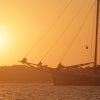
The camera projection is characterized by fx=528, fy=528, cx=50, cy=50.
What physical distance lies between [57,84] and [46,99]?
54.4 meters

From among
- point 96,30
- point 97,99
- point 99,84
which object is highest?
point 96,30

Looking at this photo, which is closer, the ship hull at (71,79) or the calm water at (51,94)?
the calm water at (51,94)

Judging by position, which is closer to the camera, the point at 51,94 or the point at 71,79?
the point at 51,94

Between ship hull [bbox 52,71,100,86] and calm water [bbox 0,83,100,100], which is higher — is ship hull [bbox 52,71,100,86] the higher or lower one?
the higher one

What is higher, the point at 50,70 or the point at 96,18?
the point at 96,18

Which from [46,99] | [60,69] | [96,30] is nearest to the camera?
[46,99]

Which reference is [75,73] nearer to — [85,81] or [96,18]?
[85,81]

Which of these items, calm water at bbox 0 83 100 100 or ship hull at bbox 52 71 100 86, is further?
ship hull at bbox 52 71 100 86

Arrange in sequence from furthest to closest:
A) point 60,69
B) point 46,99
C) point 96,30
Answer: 1. point 60,69
2. point 96,30
3. point 46,99

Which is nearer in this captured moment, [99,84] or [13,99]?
[13,99]

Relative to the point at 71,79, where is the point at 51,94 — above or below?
below

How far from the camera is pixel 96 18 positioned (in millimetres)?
112250

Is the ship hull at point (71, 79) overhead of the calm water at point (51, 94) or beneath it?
overhead

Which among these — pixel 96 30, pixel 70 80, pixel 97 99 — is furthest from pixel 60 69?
pixel 97 99
